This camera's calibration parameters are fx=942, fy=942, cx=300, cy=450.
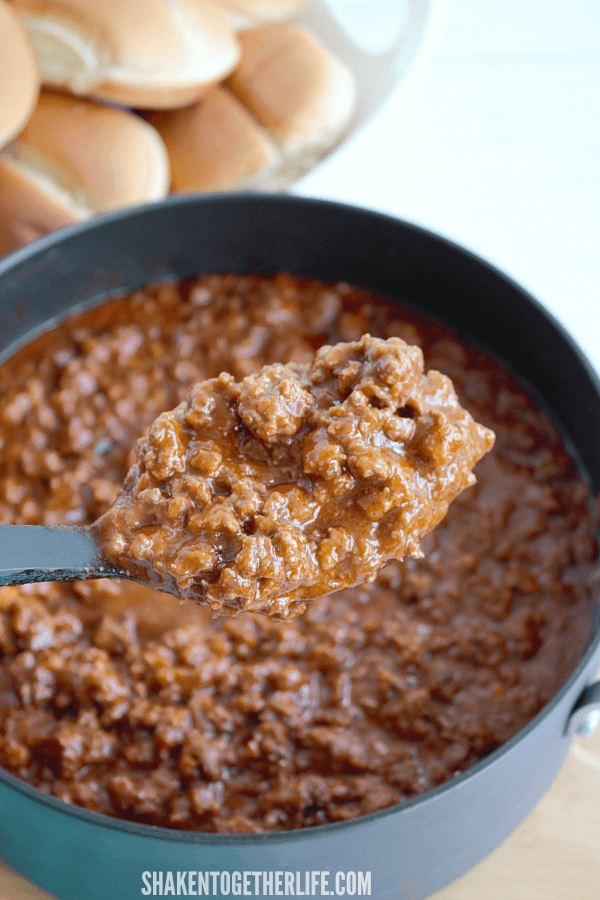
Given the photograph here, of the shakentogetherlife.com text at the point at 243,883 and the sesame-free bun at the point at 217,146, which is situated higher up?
the sesame-free bun at the point at 217,146

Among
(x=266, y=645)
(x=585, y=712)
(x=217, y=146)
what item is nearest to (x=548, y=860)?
(x=585, y=712)

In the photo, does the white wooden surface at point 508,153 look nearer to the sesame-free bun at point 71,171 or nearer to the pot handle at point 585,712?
the sesame-free bun at point 71,171

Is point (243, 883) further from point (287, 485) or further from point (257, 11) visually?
point (257, 11)

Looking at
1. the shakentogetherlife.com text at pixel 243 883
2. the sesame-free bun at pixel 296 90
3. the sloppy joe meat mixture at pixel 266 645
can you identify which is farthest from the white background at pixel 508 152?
the shakentogetherlife.com text at pixel 243 883

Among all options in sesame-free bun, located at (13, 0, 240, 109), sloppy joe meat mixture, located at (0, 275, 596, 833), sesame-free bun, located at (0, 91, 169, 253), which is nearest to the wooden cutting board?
sloppy joe meat mixture, located at (0, 275, 596, 833)

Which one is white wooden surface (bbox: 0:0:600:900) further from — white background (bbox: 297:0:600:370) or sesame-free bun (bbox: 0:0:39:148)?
sesame-free bun (bbox: 0:0:39:148)

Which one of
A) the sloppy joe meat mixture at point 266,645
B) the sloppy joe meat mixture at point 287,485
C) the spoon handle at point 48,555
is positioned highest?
the sloppy joe meat mixture at point 287,485
